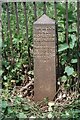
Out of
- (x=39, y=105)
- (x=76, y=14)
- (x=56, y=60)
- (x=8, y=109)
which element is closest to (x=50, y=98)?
(x=39, y=105)

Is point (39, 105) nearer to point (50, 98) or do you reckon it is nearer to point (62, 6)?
point (50, 98)

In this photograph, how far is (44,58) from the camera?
4.36 m

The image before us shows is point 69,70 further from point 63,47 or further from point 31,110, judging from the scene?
point 31,110

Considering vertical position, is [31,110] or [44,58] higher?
[44,58]

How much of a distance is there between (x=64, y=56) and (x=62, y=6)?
0.57 m

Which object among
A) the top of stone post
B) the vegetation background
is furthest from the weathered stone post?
the vegetation background

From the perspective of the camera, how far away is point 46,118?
397 cm

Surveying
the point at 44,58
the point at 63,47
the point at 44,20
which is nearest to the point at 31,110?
the point at 44,58

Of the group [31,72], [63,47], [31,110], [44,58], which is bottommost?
[31,110]

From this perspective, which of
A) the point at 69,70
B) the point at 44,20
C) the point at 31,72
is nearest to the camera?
the point at 44,20

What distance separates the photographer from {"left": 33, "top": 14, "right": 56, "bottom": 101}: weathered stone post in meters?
4.28

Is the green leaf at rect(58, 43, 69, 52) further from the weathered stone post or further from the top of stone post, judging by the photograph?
the top of stone post

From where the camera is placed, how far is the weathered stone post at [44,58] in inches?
168

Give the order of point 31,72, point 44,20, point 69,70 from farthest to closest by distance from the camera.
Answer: point 31,72
point 69,70
point 44,20
